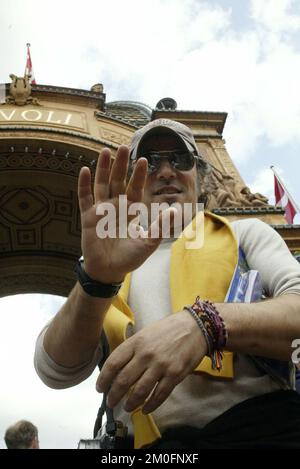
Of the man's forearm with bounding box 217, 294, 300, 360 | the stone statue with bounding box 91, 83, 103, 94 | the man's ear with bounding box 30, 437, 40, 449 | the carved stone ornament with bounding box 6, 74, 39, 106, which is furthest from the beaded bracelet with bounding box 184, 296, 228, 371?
the stone statue with bounding box 91, 83, 103, 94

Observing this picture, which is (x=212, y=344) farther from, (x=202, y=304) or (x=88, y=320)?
(x=88, y=320)

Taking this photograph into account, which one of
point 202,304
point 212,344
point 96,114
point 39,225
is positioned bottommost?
point 212,344

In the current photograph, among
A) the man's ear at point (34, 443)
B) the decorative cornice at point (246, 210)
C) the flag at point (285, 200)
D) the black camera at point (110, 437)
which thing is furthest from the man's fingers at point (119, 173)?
the flag at point (285, 200)

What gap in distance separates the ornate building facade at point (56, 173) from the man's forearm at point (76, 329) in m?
5.52

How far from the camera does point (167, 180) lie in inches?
71.6

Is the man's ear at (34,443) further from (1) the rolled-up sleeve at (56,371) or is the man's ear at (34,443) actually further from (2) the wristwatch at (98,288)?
(2) the wristwatch at (98,288)

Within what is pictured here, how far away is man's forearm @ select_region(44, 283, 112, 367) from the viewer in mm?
1371

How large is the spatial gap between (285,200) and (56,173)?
4.16 meters

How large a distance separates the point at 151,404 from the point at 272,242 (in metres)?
0.70

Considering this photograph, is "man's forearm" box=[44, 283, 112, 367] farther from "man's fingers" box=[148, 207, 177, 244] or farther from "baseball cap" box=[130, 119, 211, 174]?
"baseball cap" box=[130, 119, 211, 174]

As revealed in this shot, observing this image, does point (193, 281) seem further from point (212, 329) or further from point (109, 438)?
point (109, 438)

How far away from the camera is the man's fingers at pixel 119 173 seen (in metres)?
1.30

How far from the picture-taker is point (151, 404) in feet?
3.62
